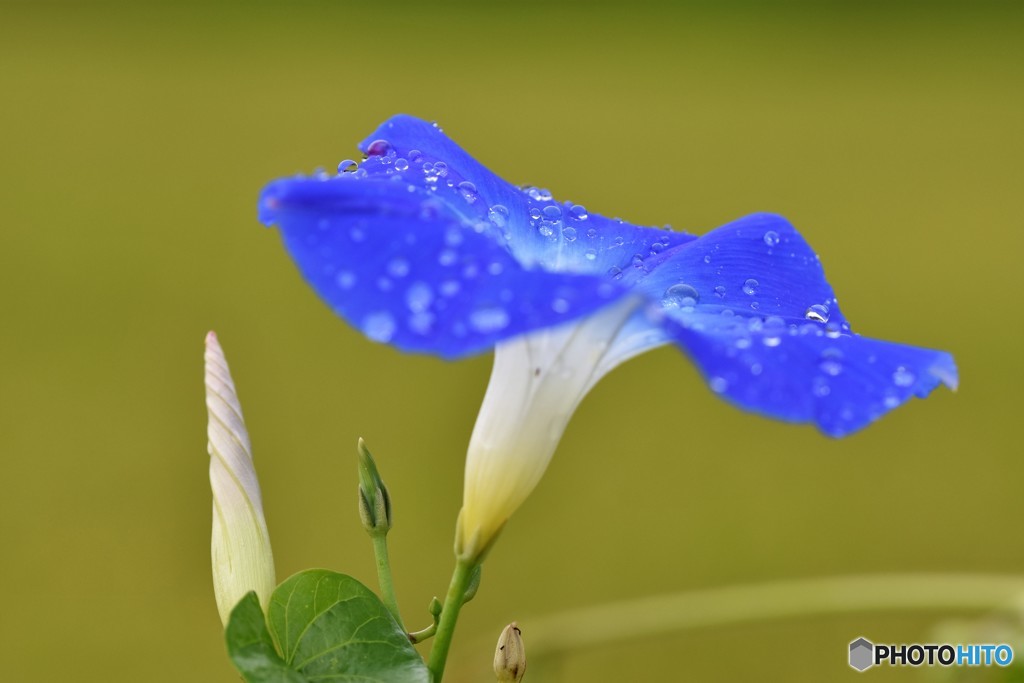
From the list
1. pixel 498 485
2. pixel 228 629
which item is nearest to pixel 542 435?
pixel 498 485

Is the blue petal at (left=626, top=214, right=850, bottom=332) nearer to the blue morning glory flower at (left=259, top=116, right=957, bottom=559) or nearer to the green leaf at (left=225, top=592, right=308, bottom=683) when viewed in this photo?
the blue morning glory flower at (left=259, top=116, right=957, bottom=559)

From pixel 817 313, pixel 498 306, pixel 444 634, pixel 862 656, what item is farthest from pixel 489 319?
pixel 862 656

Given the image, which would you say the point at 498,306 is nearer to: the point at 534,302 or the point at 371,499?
the point at 534,302

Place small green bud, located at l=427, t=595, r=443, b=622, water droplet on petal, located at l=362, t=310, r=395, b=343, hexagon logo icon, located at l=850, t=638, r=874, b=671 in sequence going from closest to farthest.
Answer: water droplet on petal, located at l=362, t=310, r=395, b=343 < small green bud, located at l=427, t=595, r=443, b=622 < hexagon logo icon, located at l=850, t=638, r=874, b=671

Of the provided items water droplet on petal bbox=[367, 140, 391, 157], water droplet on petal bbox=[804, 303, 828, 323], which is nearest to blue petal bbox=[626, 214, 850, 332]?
water droplet on petal bbox=[804, 303, 828, 323]

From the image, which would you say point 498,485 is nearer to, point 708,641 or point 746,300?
point 746,300

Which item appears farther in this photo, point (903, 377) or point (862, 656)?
point (862, 656)
